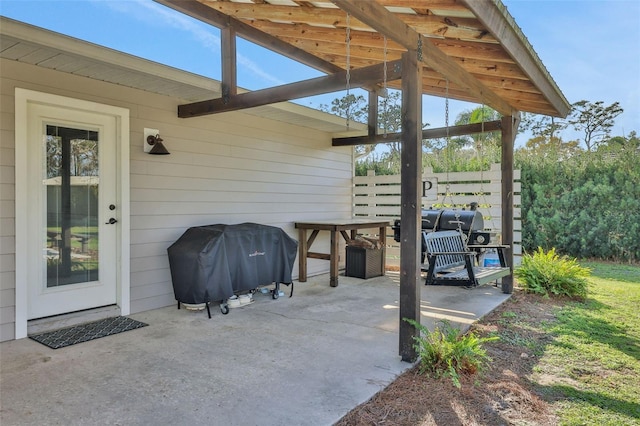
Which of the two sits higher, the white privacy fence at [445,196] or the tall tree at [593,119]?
the tall tree at [593,119]

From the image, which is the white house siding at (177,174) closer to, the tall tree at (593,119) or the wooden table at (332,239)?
the wooden table at (332,239)

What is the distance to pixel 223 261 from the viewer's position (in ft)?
13.5

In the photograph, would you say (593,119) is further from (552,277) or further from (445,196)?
(552,277)

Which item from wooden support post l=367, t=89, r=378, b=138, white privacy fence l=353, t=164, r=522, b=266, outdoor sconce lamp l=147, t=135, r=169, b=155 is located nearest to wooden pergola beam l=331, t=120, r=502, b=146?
wooden support post l=367, t=89, r=378, b=138

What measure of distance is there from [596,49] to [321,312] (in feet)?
57.0

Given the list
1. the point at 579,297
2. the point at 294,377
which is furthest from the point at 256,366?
the point at 579,297

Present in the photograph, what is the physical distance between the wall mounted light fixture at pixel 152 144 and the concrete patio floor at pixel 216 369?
1.72 m

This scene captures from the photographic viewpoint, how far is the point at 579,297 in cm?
493

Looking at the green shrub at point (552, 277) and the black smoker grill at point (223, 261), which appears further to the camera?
the green shrub at point (552, 277)

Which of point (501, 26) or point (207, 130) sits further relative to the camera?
point (207, 130)

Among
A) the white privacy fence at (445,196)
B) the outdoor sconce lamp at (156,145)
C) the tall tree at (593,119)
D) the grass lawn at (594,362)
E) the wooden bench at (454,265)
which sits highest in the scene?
the tall tree at (593,119)

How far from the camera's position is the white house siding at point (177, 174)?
3.31 meters

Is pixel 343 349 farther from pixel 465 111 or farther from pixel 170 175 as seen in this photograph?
pixel 465 111

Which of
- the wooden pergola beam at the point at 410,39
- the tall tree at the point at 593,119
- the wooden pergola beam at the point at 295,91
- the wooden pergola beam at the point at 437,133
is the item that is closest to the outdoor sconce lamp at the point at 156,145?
the wooden pergola beam at the point at 295,91
